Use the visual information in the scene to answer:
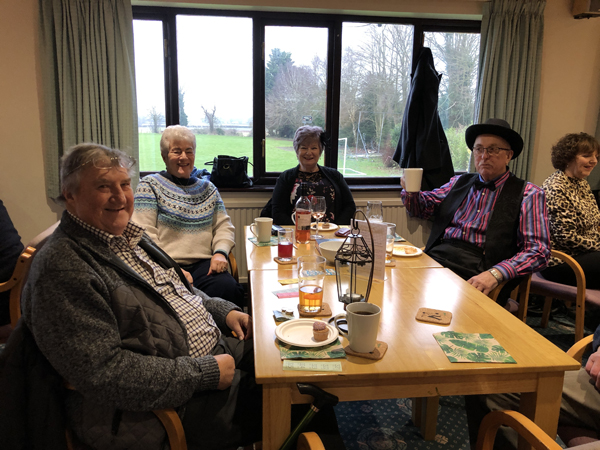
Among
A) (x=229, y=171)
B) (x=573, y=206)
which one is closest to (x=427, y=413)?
(x=573, y=206)

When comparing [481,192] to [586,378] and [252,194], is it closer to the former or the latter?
[586,378]

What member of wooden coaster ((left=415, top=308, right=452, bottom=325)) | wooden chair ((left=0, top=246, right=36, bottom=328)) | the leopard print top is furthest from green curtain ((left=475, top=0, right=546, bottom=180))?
wooden chair ((left=0, top=246, right=36, bottom=328))

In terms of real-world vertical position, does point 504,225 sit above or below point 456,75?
below

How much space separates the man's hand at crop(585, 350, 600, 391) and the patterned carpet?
732 mm

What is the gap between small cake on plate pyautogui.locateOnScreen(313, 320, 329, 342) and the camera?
1212 mm

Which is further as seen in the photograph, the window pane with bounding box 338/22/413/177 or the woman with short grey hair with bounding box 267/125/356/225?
the window pane with bounding box 338/22/413/177

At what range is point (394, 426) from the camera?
6.63 feet

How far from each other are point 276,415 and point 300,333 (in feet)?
0.82

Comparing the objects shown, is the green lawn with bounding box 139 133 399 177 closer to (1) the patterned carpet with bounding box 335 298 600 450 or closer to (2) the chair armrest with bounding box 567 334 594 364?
(1) the patterned carpet with bounding box 335 298 600 450

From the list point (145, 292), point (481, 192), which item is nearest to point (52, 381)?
point (145, 292)

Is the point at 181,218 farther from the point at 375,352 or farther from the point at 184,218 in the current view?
the point at 375,352

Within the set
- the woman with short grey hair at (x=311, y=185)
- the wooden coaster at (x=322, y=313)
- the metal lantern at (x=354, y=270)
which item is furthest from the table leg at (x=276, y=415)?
the woman with short grey hair at (x=311, y=185)

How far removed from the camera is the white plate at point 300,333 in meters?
1.19

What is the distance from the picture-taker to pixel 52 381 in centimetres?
106
